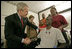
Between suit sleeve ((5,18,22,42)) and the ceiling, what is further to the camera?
the ceiling

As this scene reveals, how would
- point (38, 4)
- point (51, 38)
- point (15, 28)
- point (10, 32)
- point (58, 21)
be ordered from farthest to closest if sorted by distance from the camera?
point (38, 4) → point (58, 21) → point (51, 38) → point (15, 28) → point (10, 32)

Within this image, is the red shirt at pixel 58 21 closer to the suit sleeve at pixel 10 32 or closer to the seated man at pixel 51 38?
the seated man at pixel 51 38

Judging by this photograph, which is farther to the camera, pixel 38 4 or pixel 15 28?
pixel 38 4

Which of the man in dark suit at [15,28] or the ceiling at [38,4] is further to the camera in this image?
the ceiling at [38,4]

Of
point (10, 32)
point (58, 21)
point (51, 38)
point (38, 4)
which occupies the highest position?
point (38, 4)

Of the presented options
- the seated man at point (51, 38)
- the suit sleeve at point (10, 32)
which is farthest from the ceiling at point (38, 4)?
the suit sleeve at point (10, 32)

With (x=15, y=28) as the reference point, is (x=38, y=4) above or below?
above

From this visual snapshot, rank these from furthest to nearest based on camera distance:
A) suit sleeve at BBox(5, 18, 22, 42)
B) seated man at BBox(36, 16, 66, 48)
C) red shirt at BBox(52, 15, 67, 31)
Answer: red shirt at BBox(52, 15, 67, 31)
seated man at BBox(36, 16, 66, 48)
suit sleeve at BBox(5, 18, 22, 42)

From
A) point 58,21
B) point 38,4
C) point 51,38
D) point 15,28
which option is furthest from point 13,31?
point 38,4

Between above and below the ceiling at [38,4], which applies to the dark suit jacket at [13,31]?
below

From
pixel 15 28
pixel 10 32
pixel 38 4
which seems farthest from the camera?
pixel 38 4

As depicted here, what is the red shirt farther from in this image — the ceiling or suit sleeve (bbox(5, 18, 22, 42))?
the ceiling

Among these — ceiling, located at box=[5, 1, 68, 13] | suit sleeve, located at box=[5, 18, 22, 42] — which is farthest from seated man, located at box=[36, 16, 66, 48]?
ceiling, located at box=[5, 1, 68, 13]

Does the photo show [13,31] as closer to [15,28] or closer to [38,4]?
[15,28]
